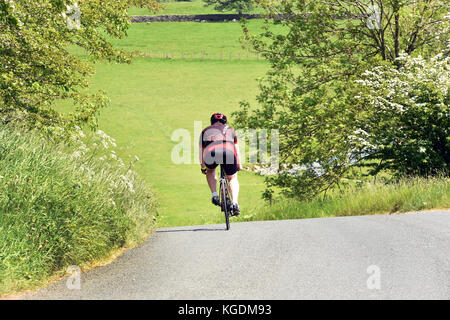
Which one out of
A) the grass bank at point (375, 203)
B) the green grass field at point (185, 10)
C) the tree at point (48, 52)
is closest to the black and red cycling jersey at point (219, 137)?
the tree at point (48, 52)

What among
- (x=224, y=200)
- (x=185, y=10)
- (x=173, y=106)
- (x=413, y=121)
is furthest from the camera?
(x=185, y=10)

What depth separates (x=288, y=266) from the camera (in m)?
7.27

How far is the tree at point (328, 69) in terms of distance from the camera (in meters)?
19.4

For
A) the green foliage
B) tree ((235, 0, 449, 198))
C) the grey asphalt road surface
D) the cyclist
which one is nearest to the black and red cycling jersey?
the cyclist

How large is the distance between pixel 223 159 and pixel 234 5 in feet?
413

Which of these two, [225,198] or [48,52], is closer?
[225,198]

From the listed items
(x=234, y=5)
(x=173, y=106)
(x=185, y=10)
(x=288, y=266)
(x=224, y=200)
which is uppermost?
(x=185, y=10)

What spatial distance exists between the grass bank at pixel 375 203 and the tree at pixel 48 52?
6062mm

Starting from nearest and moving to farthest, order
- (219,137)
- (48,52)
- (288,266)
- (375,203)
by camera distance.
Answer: (288,266), (219,137), (375,203), (48,52)

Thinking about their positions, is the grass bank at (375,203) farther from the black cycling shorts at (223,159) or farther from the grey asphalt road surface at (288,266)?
the black cycling shorts at (223,159)

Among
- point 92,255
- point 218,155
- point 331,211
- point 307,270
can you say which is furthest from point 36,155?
point 331,211

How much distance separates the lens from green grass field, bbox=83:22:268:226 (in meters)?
28.8

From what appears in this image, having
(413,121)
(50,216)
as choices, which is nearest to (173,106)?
(413,121)

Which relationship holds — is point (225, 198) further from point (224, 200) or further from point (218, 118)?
point (218, 118)
